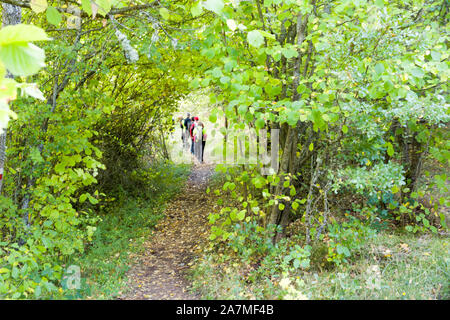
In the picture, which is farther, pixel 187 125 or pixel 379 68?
pixel 187 125

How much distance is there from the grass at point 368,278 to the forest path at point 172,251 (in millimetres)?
393

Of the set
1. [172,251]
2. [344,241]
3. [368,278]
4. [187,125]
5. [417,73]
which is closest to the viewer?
[417,73]

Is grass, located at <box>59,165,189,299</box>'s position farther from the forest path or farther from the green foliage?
the green foliage

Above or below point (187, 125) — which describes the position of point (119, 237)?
below

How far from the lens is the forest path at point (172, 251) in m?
4.24

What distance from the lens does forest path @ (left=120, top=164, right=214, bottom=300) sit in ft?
13.9

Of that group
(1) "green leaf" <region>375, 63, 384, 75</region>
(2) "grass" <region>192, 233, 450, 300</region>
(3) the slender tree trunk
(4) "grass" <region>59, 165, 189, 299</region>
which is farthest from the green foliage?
(3) the slender tree trunk

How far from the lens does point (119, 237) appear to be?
6.21 meters

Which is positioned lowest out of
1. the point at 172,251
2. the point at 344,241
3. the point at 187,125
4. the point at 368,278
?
the point at 172,251

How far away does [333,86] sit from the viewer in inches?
128

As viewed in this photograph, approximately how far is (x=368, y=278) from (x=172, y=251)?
343cm

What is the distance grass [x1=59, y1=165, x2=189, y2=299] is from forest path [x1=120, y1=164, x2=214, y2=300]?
17 cm

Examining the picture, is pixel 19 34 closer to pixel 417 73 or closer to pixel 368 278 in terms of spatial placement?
pixel 417 73

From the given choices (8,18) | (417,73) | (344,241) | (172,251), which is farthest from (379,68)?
(172,251)
